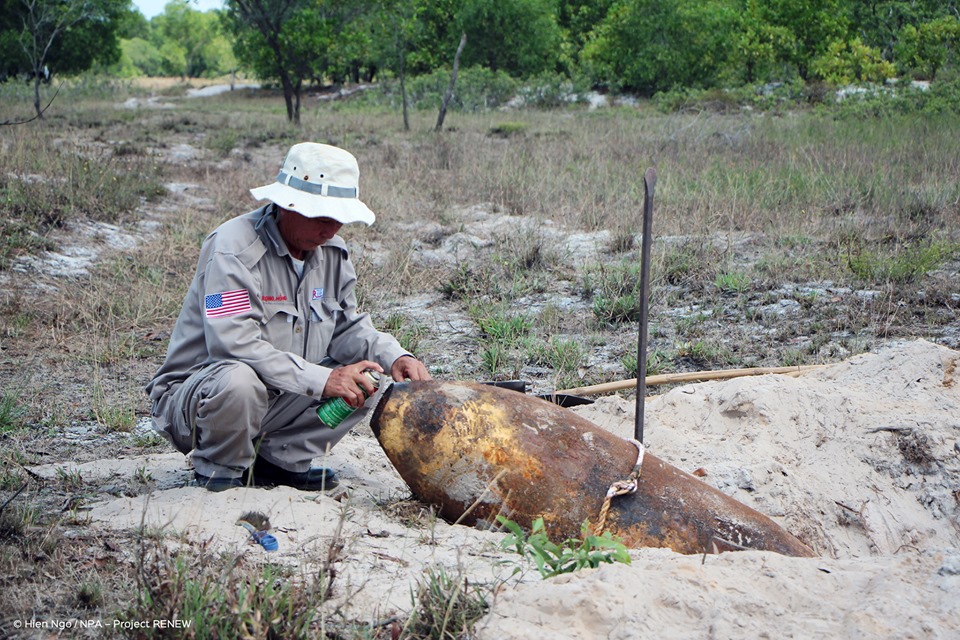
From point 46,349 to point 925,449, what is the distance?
4545mm

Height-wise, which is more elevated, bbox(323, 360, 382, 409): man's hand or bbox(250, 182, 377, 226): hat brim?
bbox(250, 182, 377, 226): hat brim

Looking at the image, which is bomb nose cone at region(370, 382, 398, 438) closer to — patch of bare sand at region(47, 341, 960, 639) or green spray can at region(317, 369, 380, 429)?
green spray can at region(317, 369, 380, 429)

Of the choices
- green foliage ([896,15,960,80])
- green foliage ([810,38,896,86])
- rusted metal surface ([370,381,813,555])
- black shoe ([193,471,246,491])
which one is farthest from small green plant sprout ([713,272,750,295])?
green foliage ([810,38,896,86])

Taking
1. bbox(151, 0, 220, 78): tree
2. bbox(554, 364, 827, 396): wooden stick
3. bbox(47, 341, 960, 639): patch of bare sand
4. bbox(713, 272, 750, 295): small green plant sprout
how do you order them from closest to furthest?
bbox(47, 341, 960, 639): patch of bare sand → bbox(554, 364, 827, 396): wooden stick → bbox(713, 272, 750, 295): small green plant sprout → bbox(151, 0, 220, 78): tree

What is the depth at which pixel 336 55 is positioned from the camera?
24562 mm

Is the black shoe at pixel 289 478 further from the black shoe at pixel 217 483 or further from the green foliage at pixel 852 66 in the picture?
the green foliage at pixel 852 66

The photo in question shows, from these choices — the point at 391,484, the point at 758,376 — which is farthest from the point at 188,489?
the point at 758,376

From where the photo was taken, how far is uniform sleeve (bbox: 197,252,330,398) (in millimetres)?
2881

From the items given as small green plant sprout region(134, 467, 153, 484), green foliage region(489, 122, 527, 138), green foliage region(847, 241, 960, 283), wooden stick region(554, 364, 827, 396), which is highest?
green foliage region(489, 122, 527, 138)

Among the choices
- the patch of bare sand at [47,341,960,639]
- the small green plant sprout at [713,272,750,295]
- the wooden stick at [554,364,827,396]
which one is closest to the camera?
the patch of bare sand at [47,341,960,639]

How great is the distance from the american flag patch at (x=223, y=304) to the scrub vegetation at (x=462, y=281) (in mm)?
772

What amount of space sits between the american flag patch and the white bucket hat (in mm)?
347

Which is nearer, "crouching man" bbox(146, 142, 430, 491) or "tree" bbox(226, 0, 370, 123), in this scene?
"crouching man" bbox(146, 142, 430, 491)

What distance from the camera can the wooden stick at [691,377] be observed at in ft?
13.8
